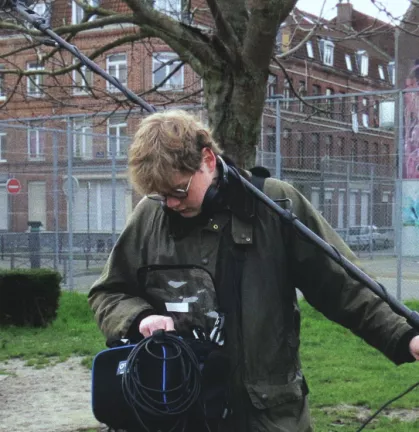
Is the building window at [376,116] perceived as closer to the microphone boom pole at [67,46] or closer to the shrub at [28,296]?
the shrub at [28,296]

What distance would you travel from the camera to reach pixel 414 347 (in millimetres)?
2588

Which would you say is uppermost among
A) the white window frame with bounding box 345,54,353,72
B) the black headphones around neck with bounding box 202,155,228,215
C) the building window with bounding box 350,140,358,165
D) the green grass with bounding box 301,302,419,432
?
the white window frame with bounding box 345,54,353,72

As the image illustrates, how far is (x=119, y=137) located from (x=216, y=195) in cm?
1246

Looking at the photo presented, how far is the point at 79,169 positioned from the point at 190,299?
12.4 metres

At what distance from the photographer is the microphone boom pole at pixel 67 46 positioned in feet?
10.6

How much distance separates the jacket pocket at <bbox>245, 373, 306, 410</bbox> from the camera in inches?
107

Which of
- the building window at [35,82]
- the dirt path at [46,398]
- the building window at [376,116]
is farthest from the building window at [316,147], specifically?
the dirt path at [46,398]

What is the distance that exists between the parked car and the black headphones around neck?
30.0 ft

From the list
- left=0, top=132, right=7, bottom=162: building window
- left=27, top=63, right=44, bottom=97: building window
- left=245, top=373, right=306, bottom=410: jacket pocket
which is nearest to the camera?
left=245, top=373, right=306, bottom=410: jacket pocket

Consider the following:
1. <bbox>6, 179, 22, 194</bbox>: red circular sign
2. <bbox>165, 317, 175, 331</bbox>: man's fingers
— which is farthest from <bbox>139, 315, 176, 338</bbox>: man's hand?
<bbox>6, 179, 22, 194</bbox>: red circular sign

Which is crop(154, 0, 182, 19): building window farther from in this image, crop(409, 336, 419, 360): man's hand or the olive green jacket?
crop(409, 336, 419, 360): man's hand

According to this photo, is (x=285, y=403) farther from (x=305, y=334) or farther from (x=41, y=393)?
(x=305, y=334)

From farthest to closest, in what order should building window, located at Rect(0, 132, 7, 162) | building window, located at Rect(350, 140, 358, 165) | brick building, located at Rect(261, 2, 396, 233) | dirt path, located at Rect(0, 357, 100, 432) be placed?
1. building window, located at Rect(0, 132, 7, 162)
2. building window, located at Rect(350, 140, 358, 165)
3. brick building, located at Rect(261, 2, 396, 233)
4. dirt path, located at Rect(0, 357, 100, 432)

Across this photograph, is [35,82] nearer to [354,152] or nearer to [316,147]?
[316,147]
